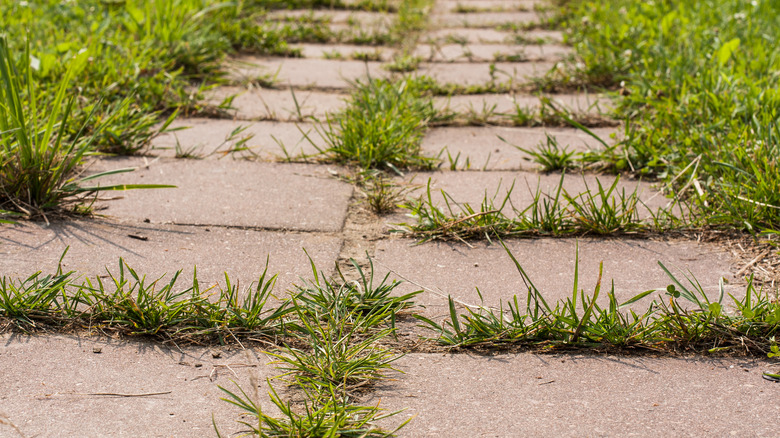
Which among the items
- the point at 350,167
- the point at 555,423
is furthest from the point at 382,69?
the point at 555,423

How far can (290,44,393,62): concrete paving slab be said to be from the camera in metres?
3.55

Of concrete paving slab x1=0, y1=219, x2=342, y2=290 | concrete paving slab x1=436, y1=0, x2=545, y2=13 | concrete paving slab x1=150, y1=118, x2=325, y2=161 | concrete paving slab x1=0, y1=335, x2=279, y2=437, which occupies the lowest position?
concrete paving slab x1=0, y1=335, x2=279, y2=437

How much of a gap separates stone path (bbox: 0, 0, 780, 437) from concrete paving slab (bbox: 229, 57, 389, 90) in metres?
0.12

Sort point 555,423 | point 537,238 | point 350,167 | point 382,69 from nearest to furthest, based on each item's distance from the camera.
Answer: point 555,423 → point 537,238 → point 350,167 → point 382,69

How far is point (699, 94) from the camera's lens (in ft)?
7.83

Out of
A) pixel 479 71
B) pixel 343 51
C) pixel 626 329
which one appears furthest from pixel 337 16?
pixel 626 329

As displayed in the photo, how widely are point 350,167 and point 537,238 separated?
0.74m

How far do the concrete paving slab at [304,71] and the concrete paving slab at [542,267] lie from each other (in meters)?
1.48

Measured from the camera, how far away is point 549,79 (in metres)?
3.12

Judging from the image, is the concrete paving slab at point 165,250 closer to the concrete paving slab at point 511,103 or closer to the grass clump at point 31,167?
the grass clump at point 31,167

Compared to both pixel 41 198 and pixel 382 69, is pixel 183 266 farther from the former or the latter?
pixel 382 69

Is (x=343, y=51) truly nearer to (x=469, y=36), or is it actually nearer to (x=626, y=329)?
(x=469, y=36)

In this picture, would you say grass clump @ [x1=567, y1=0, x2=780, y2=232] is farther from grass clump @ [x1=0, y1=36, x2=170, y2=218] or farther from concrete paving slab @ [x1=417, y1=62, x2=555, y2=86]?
grass clump @ [x1=0, y1=36, x2=170, y2=218]

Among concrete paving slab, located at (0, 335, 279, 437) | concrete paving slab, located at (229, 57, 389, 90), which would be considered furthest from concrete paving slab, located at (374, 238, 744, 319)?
concrete paving slab, located at (229, 57, 389, 90)
